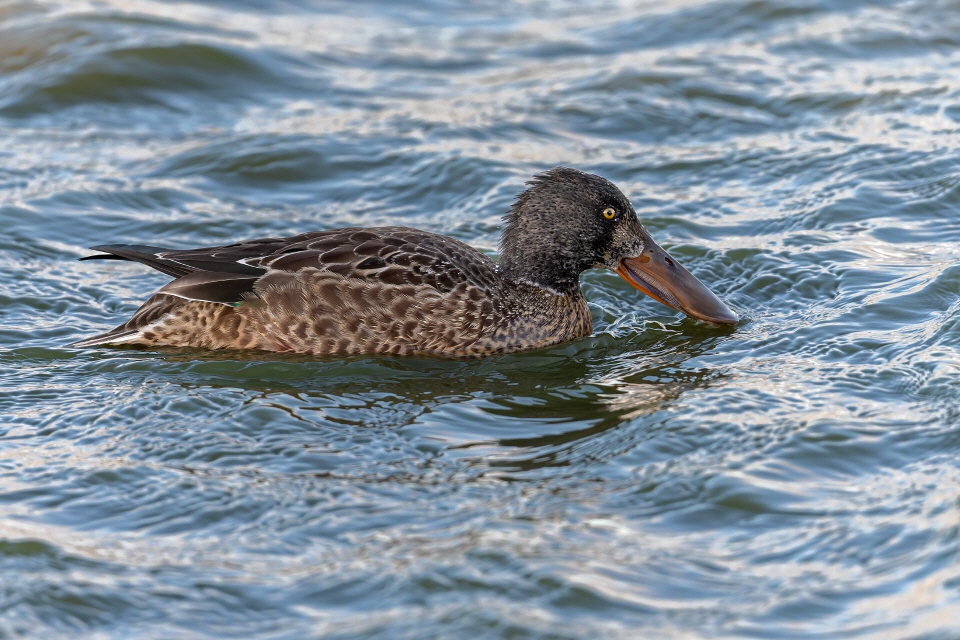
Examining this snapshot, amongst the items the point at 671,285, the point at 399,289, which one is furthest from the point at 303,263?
the point at 671,285

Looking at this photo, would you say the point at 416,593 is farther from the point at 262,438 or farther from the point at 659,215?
the point at 659,215

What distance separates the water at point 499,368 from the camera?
5.44m

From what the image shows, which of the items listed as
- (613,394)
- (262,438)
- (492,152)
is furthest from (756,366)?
(492,152)

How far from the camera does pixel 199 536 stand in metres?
5.90

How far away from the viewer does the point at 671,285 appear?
8523 mm

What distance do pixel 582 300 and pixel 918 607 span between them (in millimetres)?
3848

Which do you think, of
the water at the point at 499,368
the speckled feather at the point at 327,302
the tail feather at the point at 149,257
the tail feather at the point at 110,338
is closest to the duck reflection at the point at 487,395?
the water at the point at 499,368

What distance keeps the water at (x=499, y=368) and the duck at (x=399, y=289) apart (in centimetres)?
17

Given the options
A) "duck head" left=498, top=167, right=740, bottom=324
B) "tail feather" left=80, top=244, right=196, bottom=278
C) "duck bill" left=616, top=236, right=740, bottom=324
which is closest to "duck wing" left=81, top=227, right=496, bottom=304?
"tail feather" left=80, top=244, right=196, bottom=278

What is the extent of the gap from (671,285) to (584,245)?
653mm

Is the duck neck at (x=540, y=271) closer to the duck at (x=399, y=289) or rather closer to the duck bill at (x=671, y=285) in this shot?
the duck at (x=399, y=289)

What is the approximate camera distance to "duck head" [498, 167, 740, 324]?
839 cm

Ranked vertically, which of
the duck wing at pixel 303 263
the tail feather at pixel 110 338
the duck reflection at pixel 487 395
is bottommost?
the duck reflection at pixel 487 395

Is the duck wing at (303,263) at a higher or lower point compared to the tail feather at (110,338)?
higher
